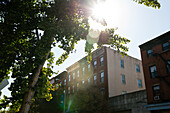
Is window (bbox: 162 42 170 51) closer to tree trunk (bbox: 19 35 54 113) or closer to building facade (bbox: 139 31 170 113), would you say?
building facade (bbox: 139 31 170 113)

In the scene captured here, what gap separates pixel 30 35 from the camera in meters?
9.19

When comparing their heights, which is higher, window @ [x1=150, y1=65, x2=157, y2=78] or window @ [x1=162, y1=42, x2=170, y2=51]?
window @ [x1=162, y1=42, x2=170, y2=51]

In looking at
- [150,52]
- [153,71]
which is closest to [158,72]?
[153,71]

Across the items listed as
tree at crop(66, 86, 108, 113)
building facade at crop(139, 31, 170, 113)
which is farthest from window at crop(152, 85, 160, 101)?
tree at crop(66, 86, 108, 113)

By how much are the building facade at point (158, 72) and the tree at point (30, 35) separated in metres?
14.4

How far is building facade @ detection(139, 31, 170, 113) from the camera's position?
18.9 m

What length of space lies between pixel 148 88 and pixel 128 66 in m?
10.9

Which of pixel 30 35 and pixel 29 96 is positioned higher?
pixel 30 35

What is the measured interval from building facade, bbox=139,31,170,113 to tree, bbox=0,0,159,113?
14431mm

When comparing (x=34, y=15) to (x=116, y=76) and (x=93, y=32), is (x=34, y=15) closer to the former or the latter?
(x=93, y=32)

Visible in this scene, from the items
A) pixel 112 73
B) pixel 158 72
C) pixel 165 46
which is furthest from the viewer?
pixel 112 73

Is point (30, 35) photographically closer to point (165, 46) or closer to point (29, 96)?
point (29, 96)

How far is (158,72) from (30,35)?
17.2 meters

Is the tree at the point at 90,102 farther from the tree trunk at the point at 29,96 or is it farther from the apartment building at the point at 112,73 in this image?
the tree trunk at the point at 29,96
